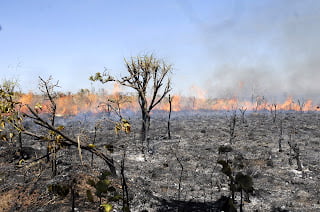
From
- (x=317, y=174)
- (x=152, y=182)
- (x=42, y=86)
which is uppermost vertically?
(x=42, y=86)

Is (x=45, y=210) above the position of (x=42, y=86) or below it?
below

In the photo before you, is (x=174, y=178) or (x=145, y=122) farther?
(x=145, y=122)

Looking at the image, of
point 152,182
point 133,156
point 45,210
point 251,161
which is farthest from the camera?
point 133,156

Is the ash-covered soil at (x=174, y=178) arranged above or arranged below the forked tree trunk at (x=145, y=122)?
below

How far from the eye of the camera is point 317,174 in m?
12.7

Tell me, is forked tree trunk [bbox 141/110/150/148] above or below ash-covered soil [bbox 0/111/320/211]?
above

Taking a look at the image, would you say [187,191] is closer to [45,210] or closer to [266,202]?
[266,202]

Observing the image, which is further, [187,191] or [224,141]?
[224,141]

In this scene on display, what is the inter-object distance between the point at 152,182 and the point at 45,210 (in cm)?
552

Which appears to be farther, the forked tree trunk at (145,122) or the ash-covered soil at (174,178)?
the forked tree trunk at (145,122)

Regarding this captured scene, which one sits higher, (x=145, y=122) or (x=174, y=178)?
(x=145, y=122)

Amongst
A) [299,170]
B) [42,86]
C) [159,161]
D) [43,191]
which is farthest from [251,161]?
[42,86]

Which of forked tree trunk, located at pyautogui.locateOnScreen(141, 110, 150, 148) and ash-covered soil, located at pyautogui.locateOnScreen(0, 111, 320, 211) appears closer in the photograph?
ash-covered soil, located at pyautogui.locateOnScreen(0, 111, 320, 211)

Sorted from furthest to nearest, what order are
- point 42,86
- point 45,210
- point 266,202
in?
point 42,86, point 266,202, point 45,210
